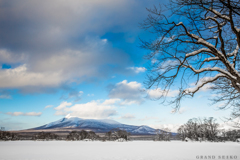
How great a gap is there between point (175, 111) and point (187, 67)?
1930 mm

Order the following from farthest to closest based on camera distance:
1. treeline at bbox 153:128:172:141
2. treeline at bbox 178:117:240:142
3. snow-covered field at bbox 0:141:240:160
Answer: treeline at bbox 153:128:172:141, treeline at bbox 178:117:240:142, snow-covered field at bbox 0:141:240:160

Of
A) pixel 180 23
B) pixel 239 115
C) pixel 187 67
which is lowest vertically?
pixel 239 115

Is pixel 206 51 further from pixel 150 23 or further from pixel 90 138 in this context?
pixel 90 138

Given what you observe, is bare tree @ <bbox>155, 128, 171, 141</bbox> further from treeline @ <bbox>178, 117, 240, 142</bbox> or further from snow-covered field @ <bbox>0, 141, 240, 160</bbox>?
snow-covered field @ <bbox>0, 141, 240, 160</bbox>

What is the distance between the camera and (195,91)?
21.2 feet

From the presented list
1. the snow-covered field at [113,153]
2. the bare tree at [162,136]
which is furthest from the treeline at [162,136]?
the snow-covered field at [113,153]

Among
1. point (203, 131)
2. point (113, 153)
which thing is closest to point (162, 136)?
point (203, 131)

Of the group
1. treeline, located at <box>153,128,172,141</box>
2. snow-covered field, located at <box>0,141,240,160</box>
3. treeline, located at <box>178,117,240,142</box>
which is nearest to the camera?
snow-covered field, located at <box>0,141,240,160</box>

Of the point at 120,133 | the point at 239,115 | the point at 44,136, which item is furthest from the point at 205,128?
the point at 44,136

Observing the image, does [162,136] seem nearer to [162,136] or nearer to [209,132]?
[162,136]

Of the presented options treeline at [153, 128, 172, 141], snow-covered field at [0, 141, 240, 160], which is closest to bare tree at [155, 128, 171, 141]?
treeline at [153, 128, 172, 141]

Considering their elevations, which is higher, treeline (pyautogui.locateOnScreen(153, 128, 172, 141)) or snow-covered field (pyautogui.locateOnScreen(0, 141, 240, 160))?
snow-covered field (pyautogui.locateOnScreen(0, 141, 240, 160))

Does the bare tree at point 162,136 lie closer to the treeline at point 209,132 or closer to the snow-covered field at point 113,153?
the treeline at point 209,132

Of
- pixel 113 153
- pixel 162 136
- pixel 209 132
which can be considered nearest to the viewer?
pixel 113 153
